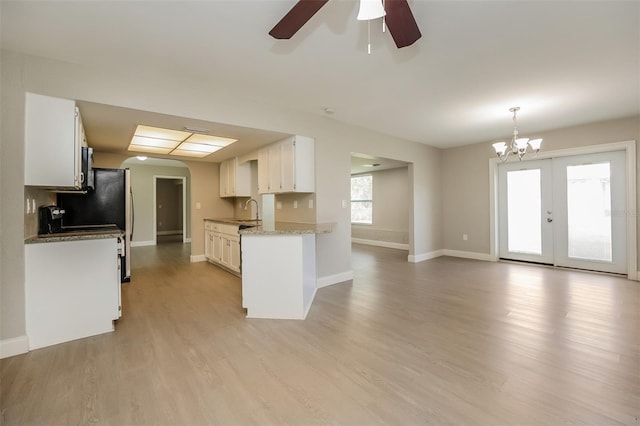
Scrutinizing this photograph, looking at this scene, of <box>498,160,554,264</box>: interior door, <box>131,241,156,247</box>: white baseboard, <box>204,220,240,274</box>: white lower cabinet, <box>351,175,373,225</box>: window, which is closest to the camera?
<box>204,220,240,274</box>: white lower cabinet

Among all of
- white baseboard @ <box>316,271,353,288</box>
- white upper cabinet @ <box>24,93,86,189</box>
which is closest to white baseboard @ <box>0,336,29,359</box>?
white upper cabinet @ <box>24,93,86,189</box>

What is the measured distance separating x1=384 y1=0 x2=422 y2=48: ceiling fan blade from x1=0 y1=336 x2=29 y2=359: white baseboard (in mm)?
3655

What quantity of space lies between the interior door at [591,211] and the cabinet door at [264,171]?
17.0 feet

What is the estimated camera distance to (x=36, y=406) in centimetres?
170

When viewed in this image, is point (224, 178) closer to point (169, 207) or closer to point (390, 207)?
point (390, 207)

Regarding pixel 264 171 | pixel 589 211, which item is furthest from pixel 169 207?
pixel 589 211

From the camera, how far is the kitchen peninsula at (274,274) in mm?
3027

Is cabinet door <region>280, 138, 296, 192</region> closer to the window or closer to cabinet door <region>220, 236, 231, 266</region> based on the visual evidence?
cabinet door <region>220, 236, 231, 266</region>

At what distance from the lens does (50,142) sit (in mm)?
2459

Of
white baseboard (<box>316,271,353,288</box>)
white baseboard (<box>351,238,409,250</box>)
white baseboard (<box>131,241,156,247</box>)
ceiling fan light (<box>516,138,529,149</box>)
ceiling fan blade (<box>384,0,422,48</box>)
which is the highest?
ceiling fan blade (<box>384,0,422,48</box>)

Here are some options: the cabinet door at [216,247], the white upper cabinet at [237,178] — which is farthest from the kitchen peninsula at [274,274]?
the white upper cabinet at [237,178]

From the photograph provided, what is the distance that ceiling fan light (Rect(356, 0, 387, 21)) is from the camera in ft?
5.14

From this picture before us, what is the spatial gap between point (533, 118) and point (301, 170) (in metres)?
3.70

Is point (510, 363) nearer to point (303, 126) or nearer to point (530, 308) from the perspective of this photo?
point (530, 308)
